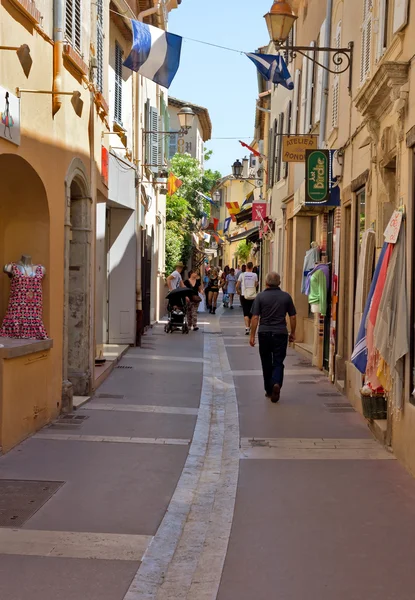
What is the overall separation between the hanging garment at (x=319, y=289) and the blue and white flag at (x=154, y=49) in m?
4.01

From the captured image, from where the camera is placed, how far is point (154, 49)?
1281 centimetres

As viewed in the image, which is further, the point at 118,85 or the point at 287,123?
the point at 287,123

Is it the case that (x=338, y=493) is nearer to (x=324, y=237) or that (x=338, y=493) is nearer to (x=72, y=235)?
(x=72, y=235)

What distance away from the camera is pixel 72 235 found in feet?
36.3

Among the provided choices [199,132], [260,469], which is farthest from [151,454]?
[199,132]

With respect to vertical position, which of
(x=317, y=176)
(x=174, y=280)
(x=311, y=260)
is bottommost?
(x=174, y=280)

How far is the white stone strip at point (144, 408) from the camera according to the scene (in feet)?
34.0

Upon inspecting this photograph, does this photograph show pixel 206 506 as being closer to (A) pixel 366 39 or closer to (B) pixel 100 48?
(A) pixel 366 39

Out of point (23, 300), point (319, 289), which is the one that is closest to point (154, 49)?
point (319, 289)

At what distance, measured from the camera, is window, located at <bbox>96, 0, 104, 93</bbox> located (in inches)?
473

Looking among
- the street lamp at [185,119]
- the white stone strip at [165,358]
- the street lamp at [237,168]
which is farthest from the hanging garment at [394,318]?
the street lamp at [237,168]

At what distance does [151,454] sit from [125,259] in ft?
33.2

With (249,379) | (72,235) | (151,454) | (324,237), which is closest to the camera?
(151,454)

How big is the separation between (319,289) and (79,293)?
4.70 meters
